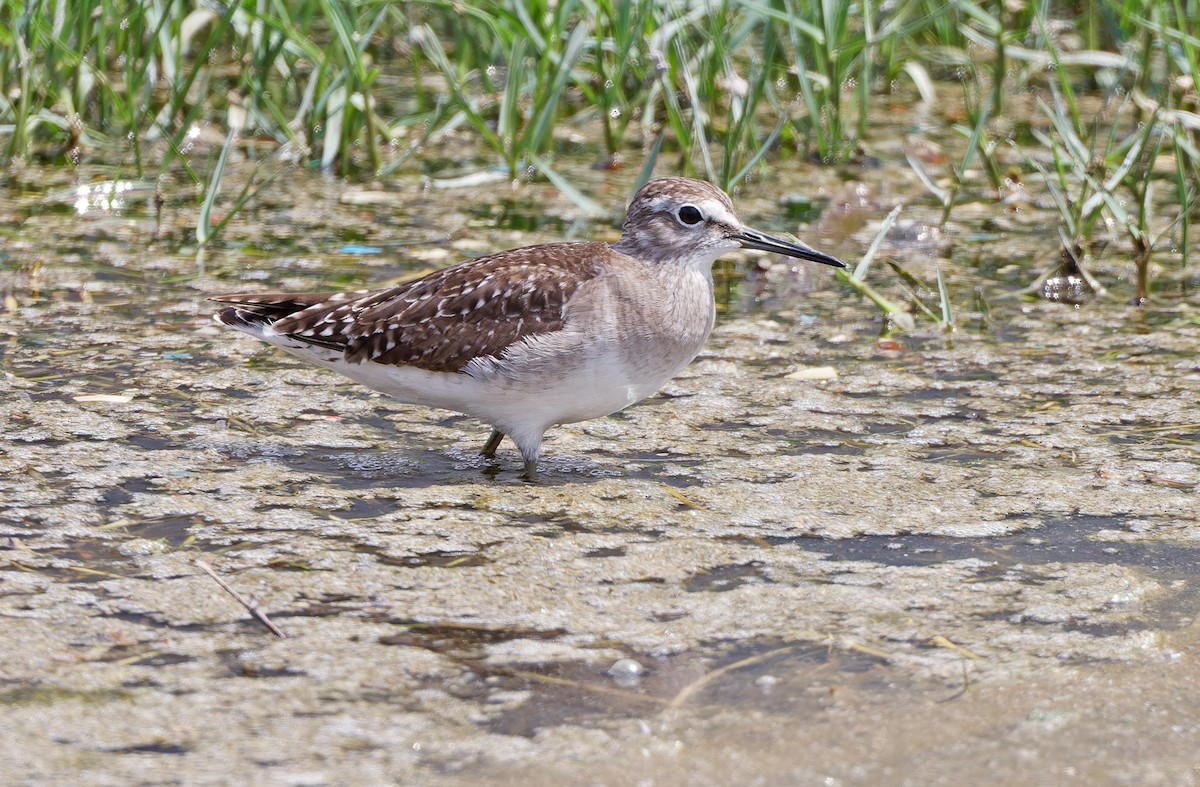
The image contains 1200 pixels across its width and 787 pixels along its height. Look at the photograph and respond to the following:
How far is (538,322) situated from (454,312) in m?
0.33

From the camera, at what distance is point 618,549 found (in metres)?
4.42

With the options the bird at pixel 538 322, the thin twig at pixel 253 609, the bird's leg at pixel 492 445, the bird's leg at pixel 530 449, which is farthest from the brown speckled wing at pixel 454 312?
the thin twig at pixel 253 609

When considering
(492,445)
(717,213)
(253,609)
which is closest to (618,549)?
(492,445)

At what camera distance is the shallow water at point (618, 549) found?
11.0 ft

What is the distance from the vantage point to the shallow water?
11.0 feet

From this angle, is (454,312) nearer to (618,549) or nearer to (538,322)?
(538,322)

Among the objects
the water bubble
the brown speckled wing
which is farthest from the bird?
the water bubble

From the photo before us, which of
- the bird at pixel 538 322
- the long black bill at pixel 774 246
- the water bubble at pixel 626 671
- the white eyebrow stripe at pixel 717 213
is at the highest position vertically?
the white eyebrow stripe at pixel 717 213

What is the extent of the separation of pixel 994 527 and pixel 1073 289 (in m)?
2.60

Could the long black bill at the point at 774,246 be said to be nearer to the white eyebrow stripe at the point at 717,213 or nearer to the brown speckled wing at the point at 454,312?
the white eyebrow stripe at the point at 717,213

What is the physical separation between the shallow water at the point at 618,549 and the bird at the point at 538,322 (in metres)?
0.30

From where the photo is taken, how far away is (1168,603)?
405cm

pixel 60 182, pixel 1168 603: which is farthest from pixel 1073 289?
pixel 60 182

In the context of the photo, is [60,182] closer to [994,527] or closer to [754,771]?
[994,527]
